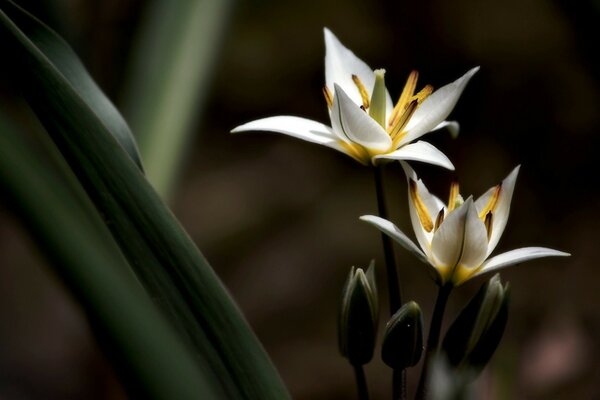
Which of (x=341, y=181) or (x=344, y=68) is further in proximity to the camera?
(x=341, y=181)

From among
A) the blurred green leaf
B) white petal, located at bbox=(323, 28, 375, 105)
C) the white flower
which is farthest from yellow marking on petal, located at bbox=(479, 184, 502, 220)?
the blurred green leaf

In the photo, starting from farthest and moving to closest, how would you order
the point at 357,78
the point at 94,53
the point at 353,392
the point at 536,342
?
the point at 353,392 → the point at 536,342 → the point at 94,53 → the point at 357,78

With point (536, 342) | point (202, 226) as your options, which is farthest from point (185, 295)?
point (202, 226)

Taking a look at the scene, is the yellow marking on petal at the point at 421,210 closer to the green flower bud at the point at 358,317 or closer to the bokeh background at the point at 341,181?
the green flower bud at the point at 358,317

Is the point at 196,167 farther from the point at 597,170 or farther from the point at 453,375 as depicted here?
the point at 453,375

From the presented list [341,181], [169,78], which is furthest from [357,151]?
[341,181]

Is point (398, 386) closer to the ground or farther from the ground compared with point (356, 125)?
closer to the ground

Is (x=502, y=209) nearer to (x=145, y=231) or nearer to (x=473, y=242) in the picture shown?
(x=473, y=242)
